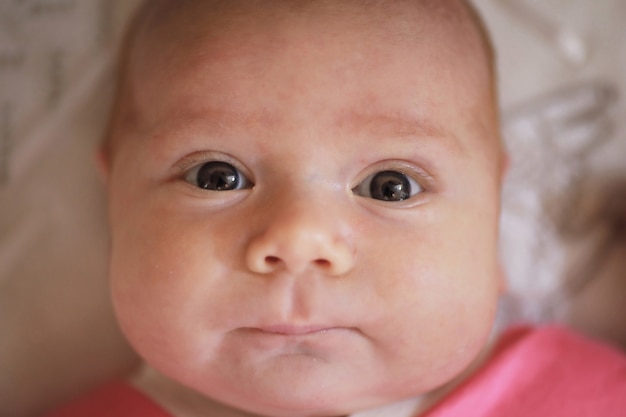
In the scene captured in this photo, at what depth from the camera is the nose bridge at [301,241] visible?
742mm

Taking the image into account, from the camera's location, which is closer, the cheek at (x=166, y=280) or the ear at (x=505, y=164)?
the cheek at (x=166, y=280)

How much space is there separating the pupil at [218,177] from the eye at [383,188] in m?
0.13

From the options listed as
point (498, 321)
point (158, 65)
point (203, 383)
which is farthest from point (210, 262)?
point (498, 321)

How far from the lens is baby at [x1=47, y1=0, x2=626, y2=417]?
0.77 metres

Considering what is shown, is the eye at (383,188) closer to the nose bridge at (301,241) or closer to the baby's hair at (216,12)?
the nose bridge at (301,241)

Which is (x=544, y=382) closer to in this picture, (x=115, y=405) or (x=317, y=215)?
(x=317, y=215)

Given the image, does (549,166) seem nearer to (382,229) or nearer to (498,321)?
(498,321)

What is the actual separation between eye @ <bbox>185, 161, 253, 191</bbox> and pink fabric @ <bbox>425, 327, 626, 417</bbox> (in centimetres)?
33

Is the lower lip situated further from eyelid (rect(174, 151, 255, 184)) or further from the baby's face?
eyelid (rect(174, 151, 255, 184))

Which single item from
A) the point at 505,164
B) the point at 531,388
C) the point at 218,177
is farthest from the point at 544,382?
the point at 218,177

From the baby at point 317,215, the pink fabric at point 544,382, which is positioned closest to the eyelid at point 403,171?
the baby at point 317,215

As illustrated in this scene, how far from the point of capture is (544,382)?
0.91 m

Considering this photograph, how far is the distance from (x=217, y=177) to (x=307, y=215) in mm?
134

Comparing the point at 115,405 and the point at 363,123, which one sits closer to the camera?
the point at 363,123
